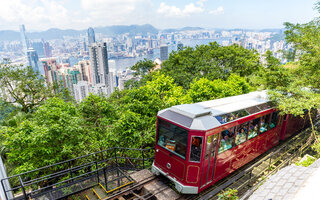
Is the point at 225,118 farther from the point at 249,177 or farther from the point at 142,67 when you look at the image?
the point at 142,67

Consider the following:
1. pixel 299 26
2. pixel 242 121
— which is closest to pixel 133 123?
pixel 242 121

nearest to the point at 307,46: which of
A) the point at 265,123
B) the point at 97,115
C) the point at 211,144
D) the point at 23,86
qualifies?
the point at 265,123

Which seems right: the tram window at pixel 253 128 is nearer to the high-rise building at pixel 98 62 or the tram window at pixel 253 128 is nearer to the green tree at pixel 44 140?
the green tree at pixel 44 140

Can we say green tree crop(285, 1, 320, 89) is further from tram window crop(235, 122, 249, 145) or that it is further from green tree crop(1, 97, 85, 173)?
green tree crop(1, 97, 85, 173)

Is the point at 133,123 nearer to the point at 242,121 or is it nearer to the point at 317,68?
the point at 242,121

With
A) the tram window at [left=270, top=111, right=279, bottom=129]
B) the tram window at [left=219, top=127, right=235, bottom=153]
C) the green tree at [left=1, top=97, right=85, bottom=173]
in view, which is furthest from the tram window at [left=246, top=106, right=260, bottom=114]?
the green tree at [left=1, top=97, right=85, bottom=173]

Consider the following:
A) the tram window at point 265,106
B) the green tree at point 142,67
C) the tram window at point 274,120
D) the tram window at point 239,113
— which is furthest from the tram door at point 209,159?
the green tree at point 142,67
